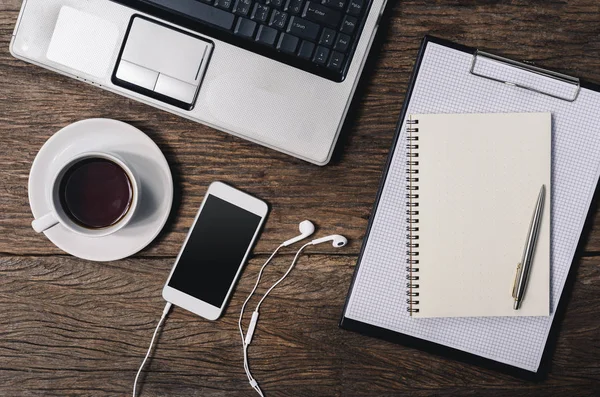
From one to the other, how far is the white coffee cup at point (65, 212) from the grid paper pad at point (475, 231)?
0.29 meters

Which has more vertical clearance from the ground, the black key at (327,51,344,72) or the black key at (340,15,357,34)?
the black key at (340,15,357,34)

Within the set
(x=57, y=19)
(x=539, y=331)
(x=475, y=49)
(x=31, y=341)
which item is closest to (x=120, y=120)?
(x=57, y=19)

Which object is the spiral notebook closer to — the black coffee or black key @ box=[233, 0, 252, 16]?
black key @ box=[233, 0, 252, 16]

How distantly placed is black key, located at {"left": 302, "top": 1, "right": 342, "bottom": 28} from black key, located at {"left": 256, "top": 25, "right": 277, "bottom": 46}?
0.04m

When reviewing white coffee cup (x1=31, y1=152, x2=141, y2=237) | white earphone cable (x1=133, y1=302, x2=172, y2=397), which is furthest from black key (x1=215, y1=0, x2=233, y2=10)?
white earphone cable (x1=133, y1=302, x2=172, y2=397)

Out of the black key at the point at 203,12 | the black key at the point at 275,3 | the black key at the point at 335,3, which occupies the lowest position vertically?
the black key at the point at 203,12

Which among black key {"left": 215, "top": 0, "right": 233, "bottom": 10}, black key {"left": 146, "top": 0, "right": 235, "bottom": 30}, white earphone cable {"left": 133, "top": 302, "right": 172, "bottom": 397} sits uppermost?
black key {"left": 215, "top": 0, "right": 233, "bottom": 10}

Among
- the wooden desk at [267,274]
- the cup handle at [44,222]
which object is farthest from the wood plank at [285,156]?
the cup handle at [44,222]

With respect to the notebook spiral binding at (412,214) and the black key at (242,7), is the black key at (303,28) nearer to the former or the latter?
the black key at (242,7)

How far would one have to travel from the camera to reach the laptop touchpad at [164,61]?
0.68 m

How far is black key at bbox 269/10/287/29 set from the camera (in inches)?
26.1

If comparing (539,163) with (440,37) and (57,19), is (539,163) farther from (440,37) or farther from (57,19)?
(57,19)

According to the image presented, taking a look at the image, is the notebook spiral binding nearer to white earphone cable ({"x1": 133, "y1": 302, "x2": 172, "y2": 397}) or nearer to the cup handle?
white earphone cable ({"x1": 133, "y1": 302, "x2": 172, "y2": 397})

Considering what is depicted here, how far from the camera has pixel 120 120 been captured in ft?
2.43
